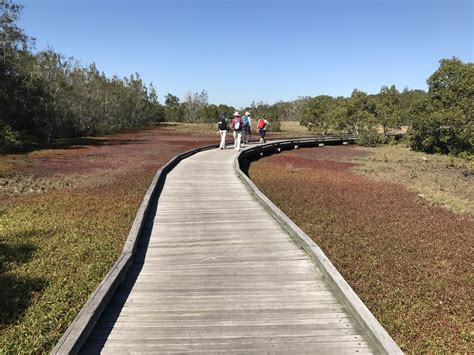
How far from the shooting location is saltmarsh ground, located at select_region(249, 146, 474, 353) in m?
6.07

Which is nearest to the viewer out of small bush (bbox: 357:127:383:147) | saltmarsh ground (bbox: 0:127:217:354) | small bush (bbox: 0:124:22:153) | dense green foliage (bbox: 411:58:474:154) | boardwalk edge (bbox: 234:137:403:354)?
boardwalk edge (bbox: 234:137:403:354)

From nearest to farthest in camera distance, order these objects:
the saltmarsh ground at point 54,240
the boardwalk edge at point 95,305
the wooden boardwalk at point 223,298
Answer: the boardwalk edge at point 95,305
the wooden boardwalk at point 223,298
the saltmarsh ground at point 54,240

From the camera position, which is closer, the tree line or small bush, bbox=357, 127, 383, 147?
the tree line

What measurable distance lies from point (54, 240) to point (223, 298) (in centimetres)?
546

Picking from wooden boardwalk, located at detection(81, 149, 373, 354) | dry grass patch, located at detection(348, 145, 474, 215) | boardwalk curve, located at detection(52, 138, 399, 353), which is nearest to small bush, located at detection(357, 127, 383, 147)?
dry grass patch, located at detection(348, 145, 474, 215)

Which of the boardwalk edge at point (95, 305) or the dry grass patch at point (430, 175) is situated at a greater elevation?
the boardwalk edge at point (95, 305)

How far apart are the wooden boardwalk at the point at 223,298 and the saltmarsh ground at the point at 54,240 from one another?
37.1 inches

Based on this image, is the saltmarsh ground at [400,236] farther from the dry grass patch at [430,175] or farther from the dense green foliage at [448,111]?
the dense green foliage at [448,111]

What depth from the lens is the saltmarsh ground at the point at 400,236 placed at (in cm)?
607

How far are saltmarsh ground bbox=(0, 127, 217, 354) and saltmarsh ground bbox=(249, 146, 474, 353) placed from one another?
480cm

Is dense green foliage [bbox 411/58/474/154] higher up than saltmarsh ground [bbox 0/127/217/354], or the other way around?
dense green foliage [bbox 411/58/474/154]

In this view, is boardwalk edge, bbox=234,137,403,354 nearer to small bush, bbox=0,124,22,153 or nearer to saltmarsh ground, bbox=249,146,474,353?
saltmarsh ground, bbox=249,146,474,353

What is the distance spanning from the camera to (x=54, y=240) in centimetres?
922

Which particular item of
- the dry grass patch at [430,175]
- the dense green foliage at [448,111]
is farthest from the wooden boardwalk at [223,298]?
the dense green foliage at [448,111]
